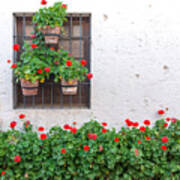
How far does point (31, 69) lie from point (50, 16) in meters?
0.67

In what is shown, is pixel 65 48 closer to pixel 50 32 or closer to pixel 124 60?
pixel 50 32

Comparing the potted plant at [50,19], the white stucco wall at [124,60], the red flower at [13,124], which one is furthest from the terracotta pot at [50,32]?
the red flower at [13,124]

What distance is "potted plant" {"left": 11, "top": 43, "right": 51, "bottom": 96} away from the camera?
2.53 m

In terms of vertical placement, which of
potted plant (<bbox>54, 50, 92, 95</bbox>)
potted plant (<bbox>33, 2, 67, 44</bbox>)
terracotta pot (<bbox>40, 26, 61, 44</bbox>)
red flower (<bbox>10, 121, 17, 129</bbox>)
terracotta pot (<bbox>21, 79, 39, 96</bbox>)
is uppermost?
potted plant (<bbox>33, 2, 67, 44</bbox>)

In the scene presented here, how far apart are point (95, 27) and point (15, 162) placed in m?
1.87

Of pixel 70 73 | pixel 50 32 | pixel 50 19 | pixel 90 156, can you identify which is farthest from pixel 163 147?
pixel 50 19

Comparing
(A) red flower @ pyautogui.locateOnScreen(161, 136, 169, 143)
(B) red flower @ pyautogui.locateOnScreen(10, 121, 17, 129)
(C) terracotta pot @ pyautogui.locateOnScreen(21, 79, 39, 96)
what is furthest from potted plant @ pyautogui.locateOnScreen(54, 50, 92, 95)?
(A) red flower @ pyautogui.locateOnScreen(161, 136, 169, 143)

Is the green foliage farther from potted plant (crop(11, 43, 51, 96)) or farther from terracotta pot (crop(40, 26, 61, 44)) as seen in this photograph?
potted plant (crop(11, 43, 51, 96))

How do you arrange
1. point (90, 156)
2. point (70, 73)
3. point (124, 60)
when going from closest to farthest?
point (90, 156) < point (70, 73) < point (124, 60)

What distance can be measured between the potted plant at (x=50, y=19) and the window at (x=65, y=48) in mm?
250

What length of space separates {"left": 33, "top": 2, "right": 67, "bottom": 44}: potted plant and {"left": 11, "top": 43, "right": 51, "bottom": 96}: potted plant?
0.22 meters

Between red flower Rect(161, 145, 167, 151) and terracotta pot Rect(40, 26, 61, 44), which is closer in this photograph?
red flower Rect(161, 145, 167, 151)

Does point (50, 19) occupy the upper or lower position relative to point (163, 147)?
upper

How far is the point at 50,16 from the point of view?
8.36 feet
